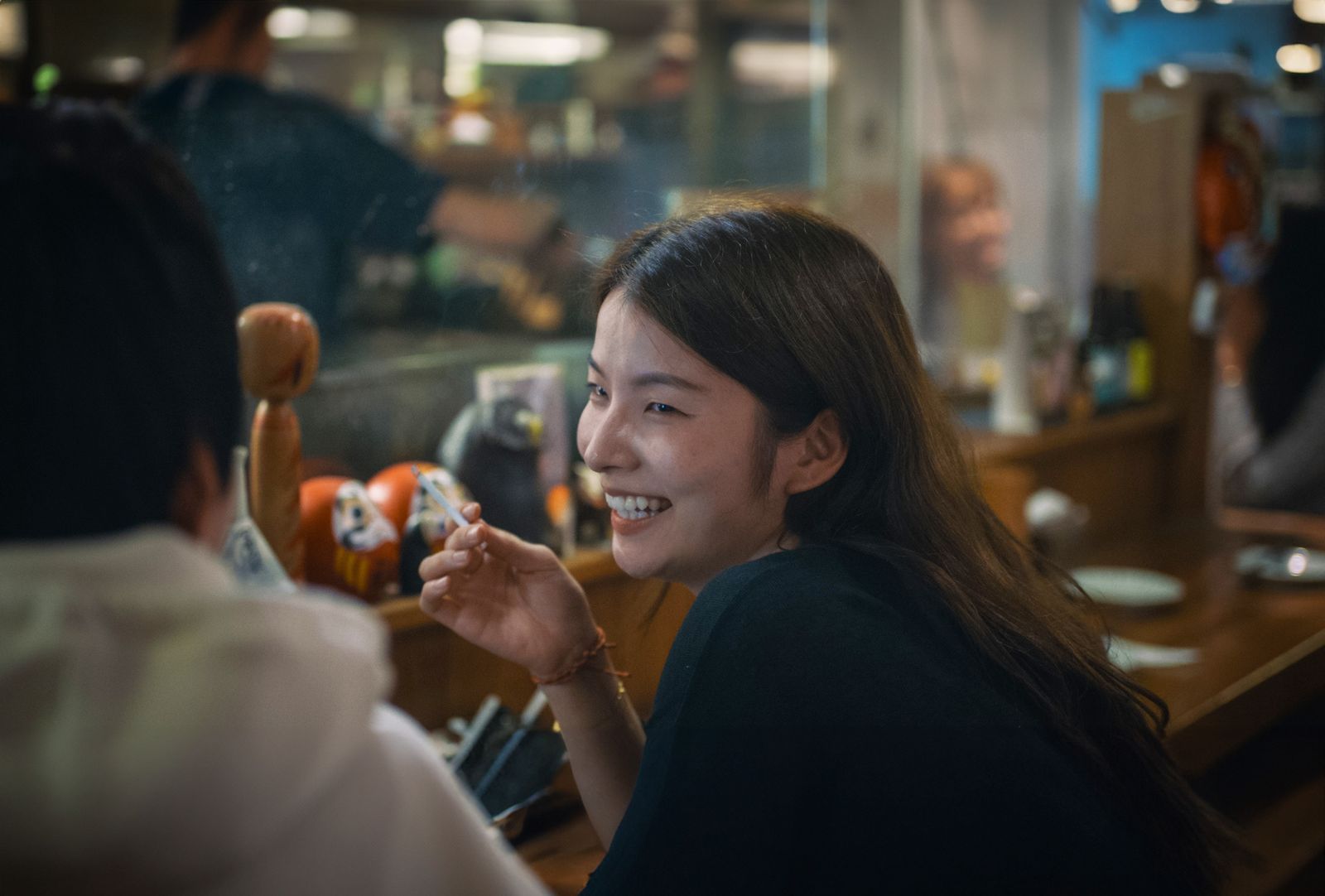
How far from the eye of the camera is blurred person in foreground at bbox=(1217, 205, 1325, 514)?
3795 millimetres

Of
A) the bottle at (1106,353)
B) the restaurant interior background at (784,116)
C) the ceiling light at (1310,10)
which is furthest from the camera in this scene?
the ceiling light at (1310,10)

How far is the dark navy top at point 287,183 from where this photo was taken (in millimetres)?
1703

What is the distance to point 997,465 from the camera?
2.63 m

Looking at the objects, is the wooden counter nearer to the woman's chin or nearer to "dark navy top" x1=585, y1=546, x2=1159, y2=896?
the woman's chin

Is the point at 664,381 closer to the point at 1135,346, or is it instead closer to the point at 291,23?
the point at 1135,346

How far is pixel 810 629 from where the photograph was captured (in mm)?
973

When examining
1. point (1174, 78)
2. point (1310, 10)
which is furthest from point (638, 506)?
point (1310, 10)

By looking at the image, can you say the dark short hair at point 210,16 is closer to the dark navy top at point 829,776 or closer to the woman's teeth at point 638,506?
the woman's teeth at point 638,506

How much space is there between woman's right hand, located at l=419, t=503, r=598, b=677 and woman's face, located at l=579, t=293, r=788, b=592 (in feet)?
0.29

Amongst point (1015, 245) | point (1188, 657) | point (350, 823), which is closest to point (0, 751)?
point (350, 823)

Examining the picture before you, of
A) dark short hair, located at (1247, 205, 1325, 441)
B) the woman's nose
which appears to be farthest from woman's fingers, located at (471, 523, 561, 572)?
dark short hair, located at (1247, 205, 1325, 441)

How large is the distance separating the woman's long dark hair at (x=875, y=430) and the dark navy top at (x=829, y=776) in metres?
0.10

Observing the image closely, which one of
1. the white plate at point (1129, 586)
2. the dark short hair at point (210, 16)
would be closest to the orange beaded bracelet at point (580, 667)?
the white plate at point (1129, 586)

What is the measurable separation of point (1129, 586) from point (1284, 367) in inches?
73.1
